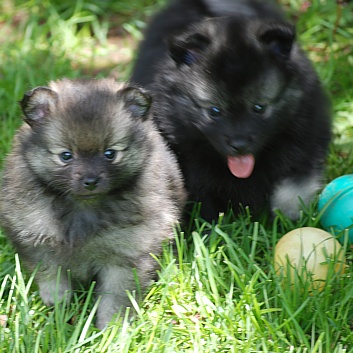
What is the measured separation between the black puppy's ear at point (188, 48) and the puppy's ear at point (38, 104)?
71 centimetres

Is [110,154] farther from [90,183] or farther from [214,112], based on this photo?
[214,112]

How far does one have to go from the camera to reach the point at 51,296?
313 centimetres

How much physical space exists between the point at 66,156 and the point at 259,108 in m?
0.91

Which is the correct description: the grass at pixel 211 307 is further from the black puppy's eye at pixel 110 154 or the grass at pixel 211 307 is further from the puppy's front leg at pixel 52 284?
the black puppy's eye at pixel 110 154

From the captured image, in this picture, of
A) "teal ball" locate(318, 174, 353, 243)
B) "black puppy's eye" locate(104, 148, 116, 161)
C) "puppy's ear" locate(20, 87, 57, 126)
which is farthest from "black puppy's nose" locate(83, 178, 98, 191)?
"teal ball" locate(318, 174, 353, 243)

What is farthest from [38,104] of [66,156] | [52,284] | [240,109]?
[240,109]

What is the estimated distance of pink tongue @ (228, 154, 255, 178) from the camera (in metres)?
3.35

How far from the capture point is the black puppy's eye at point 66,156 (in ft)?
9.37

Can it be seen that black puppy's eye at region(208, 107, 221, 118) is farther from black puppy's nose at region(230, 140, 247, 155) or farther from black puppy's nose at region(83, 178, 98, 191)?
black puppy's nose at region(83, 178, 98, 191)

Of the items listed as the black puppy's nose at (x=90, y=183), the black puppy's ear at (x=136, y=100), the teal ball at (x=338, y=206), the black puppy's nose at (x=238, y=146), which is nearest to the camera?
the black puppy's nose at (x=90, y=183)

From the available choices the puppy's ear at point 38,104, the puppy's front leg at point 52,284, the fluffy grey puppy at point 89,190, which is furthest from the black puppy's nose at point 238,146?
the puppy's front leg at point 52,284

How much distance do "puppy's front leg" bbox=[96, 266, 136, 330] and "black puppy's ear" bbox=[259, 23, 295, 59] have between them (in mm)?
1182

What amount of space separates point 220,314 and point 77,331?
582 millimetres

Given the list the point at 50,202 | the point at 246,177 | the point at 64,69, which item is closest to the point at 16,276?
the point at 50,202
